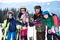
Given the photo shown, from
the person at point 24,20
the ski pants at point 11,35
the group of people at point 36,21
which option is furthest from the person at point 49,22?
the ski pants at point 11,35

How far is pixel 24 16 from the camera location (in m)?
1.17

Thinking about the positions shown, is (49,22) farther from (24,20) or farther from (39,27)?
(24,20)

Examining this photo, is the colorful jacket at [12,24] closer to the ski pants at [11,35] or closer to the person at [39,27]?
the ski pants at [11,35]

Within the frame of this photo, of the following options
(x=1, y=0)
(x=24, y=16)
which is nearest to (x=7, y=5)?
(x=1, y=0)

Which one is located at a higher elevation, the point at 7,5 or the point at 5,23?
the point at 7,5

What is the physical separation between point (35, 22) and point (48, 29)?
115 mm

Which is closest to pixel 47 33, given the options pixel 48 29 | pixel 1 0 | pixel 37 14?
pixel 48 29

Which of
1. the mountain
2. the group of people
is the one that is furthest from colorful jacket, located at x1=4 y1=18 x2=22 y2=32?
the mountain

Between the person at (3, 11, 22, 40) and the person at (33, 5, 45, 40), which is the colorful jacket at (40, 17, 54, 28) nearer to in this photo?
the person at (33, 5, 45, 40)

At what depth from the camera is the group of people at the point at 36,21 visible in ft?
3.74

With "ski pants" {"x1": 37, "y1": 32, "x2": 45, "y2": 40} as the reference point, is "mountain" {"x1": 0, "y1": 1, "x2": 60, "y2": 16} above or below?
above

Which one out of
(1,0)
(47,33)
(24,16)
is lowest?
(47,33)

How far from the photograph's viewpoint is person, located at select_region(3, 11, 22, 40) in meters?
1.16

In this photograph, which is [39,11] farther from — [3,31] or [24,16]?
[3,31]
